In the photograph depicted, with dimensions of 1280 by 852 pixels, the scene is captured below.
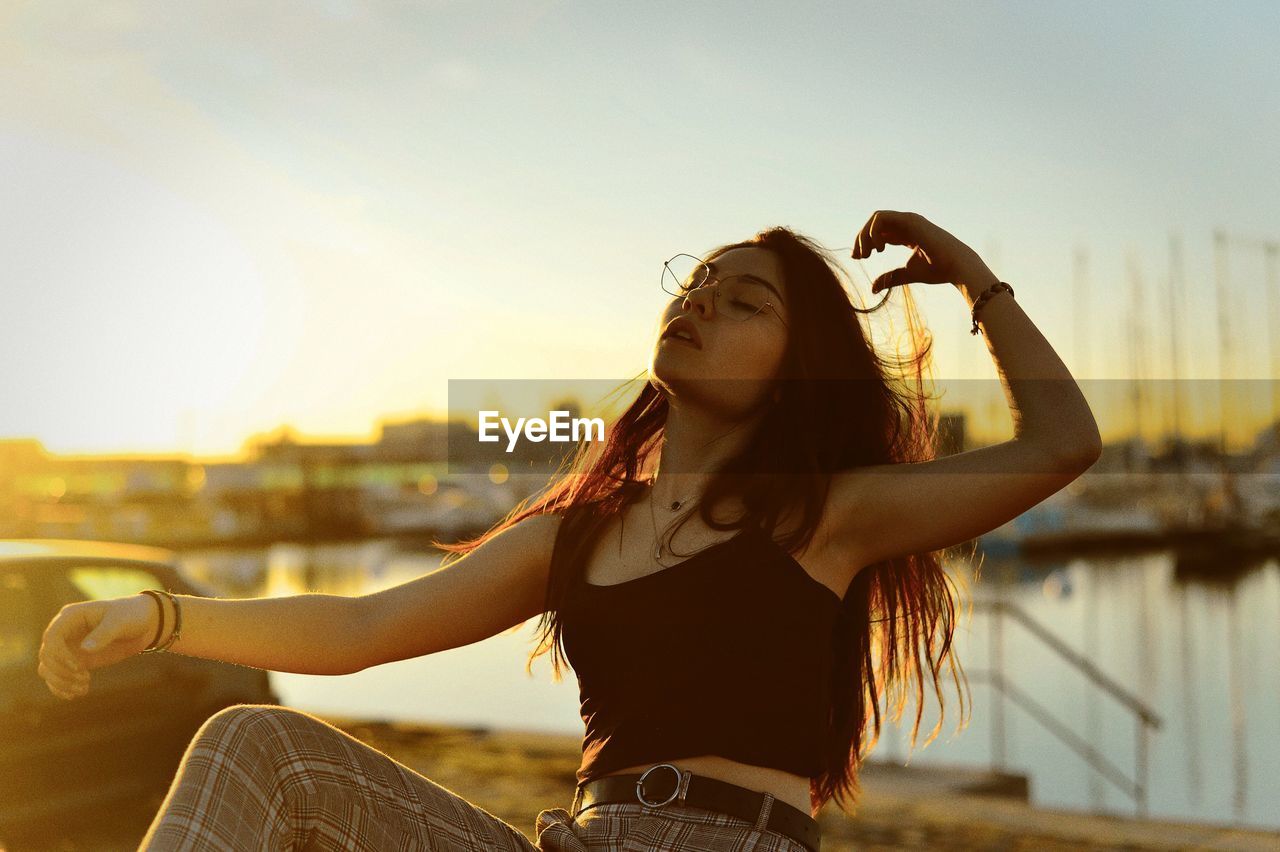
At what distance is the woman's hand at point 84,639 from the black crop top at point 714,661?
667 millimetres

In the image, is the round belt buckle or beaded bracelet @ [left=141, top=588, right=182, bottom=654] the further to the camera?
beaded bracelet @ [left=141, top=588, right=182, bottom=654]

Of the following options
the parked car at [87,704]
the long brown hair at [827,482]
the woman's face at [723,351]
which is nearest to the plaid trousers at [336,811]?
the long brown hair at [827,482]

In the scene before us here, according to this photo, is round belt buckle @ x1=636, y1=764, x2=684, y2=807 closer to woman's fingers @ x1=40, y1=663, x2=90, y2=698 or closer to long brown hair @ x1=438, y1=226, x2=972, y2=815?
long brown hair @ x1=438, y1=226, x2=972, y2=815

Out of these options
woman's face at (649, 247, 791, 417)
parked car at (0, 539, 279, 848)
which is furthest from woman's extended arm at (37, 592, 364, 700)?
parked car at (0, 539, 279, 848)

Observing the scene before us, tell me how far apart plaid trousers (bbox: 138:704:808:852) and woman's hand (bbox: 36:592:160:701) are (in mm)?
183

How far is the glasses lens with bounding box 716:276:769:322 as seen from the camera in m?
2.24

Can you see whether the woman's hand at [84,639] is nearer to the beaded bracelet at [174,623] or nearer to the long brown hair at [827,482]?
the beaded bracelet at [174,623]

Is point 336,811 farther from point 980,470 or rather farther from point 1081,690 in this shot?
point 1081,690

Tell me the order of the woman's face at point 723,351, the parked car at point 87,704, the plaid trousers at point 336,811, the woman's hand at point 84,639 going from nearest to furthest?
the plaid trousers at point 336,811
the woman's hand at point 84,639
the woman's face at point 723,351
the parked car at point 87,704

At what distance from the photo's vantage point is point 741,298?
2256mm

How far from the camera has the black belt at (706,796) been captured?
1852 millimetres

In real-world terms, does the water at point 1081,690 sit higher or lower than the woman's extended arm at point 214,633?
lower

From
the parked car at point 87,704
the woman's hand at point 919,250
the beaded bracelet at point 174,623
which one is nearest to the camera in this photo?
the beaded bracelet at point 174,623

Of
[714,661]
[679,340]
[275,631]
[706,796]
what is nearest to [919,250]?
[679,340]
